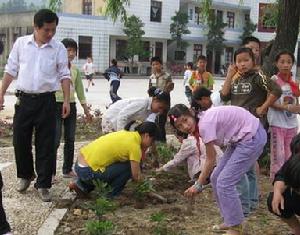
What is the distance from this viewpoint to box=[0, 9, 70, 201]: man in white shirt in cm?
507

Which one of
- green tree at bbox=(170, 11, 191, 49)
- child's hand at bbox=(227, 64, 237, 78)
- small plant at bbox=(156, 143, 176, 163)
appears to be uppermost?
green tree at bbox=(170, 11, 191, 49)

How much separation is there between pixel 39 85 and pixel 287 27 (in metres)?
3.64

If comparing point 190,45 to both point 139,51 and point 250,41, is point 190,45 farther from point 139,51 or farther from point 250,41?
point 250,41

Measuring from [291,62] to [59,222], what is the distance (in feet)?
9.40

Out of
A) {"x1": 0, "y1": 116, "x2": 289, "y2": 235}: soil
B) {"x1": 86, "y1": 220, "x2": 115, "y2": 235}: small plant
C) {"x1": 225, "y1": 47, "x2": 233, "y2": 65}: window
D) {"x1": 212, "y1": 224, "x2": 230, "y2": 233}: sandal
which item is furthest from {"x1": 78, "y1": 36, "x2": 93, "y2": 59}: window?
{"x1": 86, "y1": 220, "x2": 115, "y2": 235}: small plant

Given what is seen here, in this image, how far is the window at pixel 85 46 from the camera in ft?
136

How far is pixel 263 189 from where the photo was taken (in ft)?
19.5

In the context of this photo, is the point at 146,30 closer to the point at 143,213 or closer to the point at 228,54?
the point at 228,54

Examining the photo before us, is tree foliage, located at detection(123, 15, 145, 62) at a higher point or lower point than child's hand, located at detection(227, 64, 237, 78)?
higher

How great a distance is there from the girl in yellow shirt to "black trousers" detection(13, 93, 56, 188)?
1.04 ft

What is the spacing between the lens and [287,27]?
7188 mm

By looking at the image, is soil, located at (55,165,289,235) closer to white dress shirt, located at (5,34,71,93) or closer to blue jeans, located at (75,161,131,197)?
blue jeans, located at (75,161,131,197)

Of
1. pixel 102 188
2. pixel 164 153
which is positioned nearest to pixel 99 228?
pixel 102 188

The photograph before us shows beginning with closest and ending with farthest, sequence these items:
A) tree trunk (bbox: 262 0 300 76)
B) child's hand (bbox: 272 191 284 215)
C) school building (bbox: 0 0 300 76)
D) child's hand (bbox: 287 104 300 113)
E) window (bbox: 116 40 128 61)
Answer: child's hand (bbox: 272 191 284 215)
child's hand (bbox: 287 104 300 113)
tree trunk (bbox: 262 0 300 76)
school building (bbox: 0 0 300 76)
window (bbox: 116 40 128 61)
